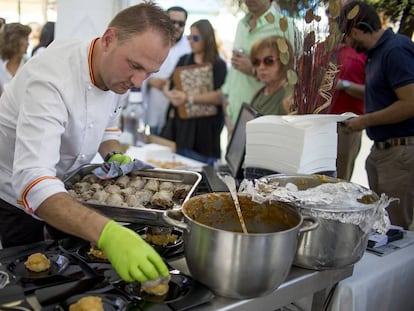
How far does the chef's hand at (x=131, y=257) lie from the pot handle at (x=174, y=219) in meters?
0.07

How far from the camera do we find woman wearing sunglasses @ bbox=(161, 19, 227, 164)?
10.5 feet

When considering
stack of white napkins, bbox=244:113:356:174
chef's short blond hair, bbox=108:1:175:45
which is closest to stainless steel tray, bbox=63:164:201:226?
stack of white napkins, bbox=244:113:356:174

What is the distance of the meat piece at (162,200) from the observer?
1.05 metres

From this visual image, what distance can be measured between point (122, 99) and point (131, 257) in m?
0.82

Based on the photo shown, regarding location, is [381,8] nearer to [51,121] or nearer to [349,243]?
[349,243]

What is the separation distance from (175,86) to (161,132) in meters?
0.59

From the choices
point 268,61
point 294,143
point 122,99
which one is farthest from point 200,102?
point 294,143

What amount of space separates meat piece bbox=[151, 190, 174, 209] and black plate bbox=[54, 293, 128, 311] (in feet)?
0.99

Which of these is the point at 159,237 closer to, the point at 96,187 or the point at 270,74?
the point at 96,187

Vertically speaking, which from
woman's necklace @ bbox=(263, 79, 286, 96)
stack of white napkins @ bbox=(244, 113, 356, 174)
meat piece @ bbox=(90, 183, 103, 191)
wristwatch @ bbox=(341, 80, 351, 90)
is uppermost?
wristwatch @ bbox=(341, 80, 351, 90)

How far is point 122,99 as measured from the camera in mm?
1488

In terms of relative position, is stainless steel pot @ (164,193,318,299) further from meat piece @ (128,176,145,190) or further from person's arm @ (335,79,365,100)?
person's arm @ (335,79,365,100)

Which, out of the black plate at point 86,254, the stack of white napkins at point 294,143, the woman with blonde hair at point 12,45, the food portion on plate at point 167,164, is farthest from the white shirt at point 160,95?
the black plate at point 86,254

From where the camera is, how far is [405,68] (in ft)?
6.61
